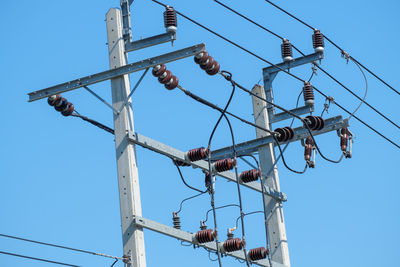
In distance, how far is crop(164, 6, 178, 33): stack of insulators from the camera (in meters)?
14.4

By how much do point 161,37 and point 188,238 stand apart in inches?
112

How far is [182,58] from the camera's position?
46.3ft

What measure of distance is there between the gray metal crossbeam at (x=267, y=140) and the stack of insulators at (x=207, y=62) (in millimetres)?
3316

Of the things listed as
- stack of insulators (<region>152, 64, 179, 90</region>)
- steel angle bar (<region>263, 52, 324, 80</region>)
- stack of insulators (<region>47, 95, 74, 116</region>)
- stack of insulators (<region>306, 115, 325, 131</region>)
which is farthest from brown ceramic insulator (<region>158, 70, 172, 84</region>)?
steel angle bar (<region>263, 52, 324, 80</region>)

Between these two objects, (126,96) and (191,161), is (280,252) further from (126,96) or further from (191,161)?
(126,96)

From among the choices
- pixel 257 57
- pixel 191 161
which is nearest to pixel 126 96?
pixel 191 161

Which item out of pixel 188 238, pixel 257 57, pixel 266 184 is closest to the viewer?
pixel 188 238

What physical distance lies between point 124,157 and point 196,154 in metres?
1.56

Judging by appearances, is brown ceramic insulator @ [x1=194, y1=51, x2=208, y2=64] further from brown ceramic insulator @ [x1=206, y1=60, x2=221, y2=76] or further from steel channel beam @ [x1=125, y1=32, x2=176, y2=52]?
steel channel beam @ [x1=125, y1=32, x2=176, y2=52]

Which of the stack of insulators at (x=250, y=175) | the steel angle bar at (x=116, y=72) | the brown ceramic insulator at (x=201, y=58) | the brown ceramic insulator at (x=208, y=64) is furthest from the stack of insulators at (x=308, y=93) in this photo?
the steel angle bar at (x=116, y=72)

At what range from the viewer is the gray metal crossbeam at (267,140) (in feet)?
58.9

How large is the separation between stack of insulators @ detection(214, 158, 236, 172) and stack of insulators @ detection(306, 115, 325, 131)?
79.6 inches

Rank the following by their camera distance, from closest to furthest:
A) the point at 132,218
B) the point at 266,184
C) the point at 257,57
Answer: the point at 132,218, the point at 257,57, the point at 266,184

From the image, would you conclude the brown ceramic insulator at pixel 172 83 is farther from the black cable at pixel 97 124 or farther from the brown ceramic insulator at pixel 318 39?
the brown ceramic insulator at pixel 318 39
